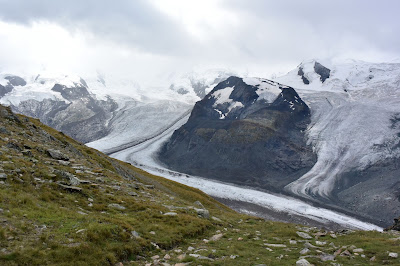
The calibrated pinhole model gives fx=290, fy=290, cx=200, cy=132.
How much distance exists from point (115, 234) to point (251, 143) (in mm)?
146438

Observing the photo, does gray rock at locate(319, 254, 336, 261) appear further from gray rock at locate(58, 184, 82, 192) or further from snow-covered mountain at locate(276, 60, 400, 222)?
snow-covered mountain at locate(276, 60, 400, 222)

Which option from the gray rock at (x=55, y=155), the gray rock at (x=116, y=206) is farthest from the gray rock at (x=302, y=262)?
the gray rock at (x=55, y=155)

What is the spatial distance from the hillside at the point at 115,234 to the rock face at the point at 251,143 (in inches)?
3938

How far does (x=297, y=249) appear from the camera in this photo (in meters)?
13.6

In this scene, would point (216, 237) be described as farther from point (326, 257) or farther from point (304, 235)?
point (326, 257)

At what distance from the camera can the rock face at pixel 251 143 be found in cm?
13366

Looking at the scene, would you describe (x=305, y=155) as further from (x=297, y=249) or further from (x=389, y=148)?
(x=297, y=249)

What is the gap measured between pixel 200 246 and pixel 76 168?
1260cm

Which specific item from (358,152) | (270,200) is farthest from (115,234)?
(358,152)

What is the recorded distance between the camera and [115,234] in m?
12.0

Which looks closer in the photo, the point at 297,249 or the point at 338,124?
the point at 297,249

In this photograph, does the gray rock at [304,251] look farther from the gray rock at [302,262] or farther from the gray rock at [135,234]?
the gray rock at [135,234]

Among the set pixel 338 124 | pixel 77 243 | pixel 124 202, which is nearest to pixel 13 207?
pixel 77 243

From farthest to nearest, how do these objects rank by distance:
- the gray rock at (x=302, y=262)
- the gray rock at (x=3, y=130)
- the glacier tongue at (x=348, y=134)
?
the glacier tongue at (x=348, y=134)
the gray rock at (x=3, y=130)
the gray rock at (x=302, y=262)
